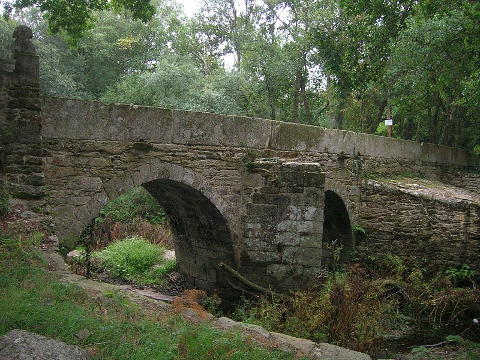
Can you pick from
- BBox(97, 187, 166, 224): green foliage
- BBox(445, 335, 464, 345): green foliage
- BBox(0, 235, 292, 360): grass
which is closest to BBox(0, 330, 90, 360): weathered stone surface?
BBox(0, 235, 292, 360): grass

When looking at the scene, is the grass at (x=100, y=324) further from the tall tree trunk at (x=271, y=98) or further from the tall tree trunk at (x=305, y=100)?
the tall tree trunk at (x=305, y=100)

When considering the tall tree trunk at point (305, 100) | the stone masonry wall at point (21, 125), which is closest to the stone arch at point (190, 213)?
the stone masonry wall at point (21, 125)

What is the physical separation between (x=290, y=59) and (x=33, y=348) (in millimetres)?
16861

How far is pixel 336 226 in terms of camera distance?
10477 millimetres

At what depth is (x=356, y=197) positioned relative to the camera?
33.3ft

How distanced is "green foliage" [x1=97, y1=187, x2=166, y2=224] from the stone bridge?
16.8ft

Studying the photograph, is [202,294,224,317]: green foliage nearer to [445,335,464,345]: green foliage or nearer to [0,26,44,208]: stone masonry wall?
[0,26,44,208]: stone masonry wall

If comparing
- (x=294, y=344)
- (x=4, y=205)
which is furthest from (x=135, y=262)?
(x=294, y=344)

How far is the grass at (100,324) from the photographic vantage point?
8.86 feet

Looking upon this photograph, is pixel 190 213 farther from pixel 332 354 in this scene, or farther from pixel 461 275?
pixel 332 354

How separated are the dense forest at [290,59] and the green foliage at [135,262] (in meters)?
4.58

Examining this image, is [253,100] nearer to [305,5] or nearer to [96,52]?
[305,5]

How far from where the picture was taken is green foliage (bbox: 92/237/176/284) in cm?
1002

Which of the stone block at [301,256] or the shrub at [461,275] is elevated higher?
the stone block at [301,256]
